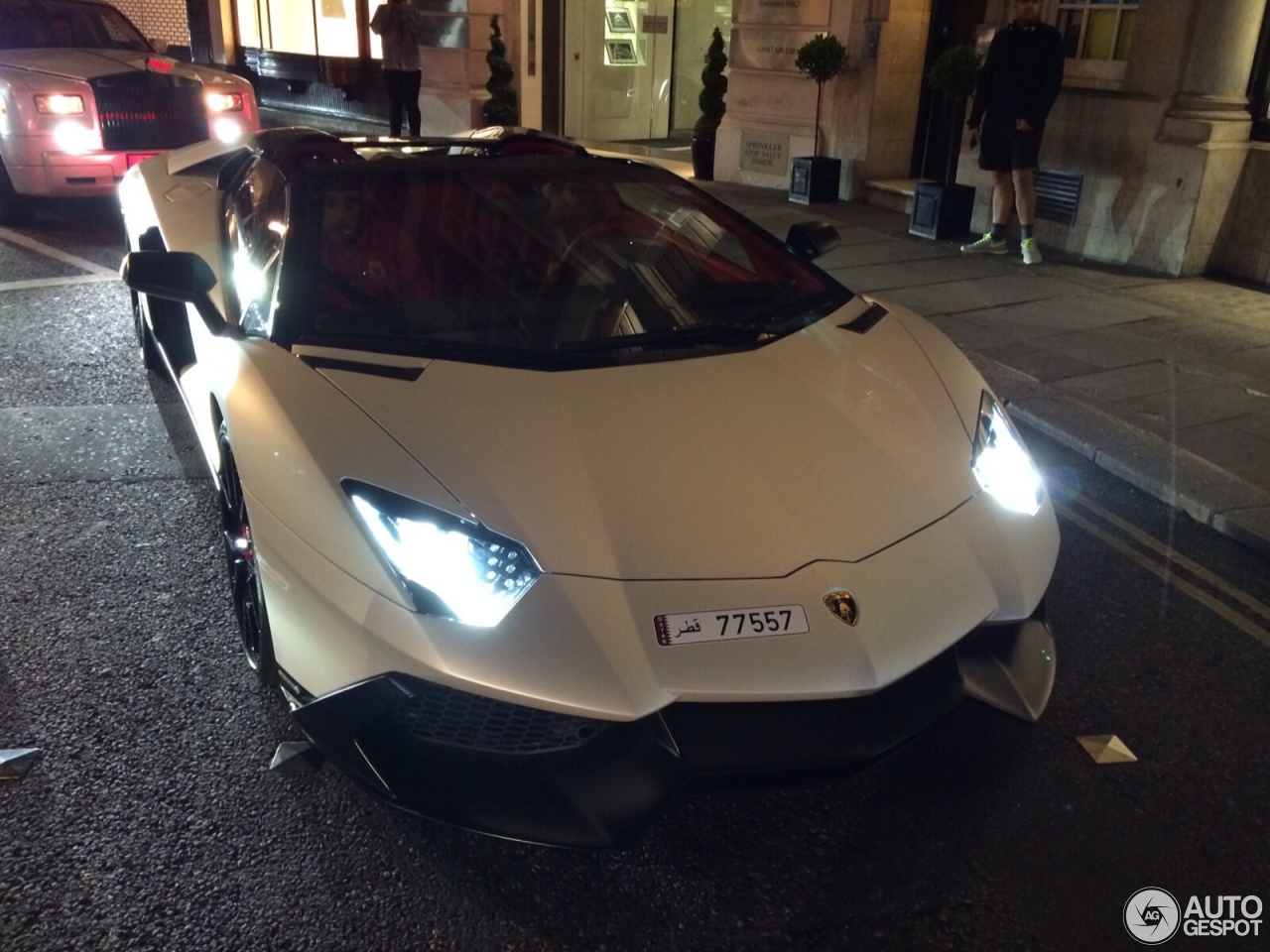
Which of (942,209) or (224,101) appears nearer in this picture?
(942,209)

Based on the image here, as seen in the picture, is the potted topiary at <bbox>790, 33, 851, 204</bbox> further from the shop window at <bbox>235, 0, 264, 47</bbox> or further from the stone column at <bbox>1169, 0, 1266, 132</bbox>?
the shop window at <bbox>235, 0, 264, 47</bbox>

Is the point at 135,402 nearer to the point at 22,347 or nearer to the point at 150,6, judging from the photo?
the point at 22,347

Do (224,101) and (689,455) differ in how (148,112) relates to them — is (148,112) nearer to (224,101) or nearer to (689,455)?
(224,101)

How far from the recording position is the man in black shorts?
772 centimetres

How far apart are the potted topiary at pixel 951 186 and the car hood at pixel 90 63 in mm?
6082

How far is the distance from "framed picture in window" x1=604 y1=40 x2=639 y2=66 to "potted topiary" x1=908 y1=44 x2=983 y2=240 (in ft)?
24.5

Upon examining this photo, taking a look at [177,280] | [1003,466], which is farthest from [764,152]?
[1003,466]

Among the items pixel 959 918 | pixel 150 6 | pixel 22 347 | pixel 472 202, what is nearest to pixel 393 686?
pixel 959 918

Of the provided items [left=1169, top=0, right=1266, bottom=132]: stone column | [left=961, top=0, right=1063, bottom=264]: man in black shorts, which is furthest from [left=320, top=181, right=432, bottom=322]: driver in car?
[left=1169, top=0, right=1266, bottom=132]: stone column

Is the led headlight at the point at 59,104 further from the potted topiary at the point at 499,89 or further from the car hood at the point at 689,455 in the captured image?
the car hood at the point at 689,455

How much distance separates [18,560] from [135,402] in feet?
5.44

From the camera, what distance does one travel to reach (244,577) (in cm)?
291

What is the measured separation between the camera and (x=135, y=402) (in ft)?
16.6

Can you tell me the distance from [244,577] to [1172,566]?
299 centimetres
